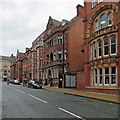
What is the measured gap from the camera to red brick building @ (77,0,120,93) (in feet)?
53.3

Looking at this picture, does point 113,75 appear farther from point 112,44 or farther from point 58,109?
point 58,109

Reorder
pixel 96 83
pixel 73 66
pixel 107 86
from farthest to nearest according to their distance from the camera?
1. pixel 73 66
2. pixel 96 83
3. pixel 107 86

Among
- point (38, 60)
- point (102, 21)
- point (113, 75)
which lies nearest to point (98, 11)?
point (102, 21)

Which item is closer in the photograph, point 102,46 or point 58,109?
point 58,109

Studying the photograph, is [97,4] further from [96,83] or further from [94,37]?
[96,83]

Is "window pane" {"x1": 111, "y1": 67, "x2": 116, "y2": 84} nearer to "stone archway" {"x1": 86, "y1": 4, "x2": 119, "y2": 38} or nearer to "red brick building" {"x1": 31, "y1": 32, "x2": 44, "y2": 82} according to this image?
"stone archway" {"x1": 86, "y1": 4, "x2": 119, "y2": 38}

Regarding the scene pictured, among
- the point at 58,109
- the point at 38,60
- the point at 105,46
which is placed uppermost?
the point at 105,46

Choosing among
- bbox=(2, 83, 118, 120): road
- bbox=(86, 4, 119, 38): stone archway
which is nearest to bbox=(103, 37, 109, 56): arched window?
bbox=(86, 4, 119, 38): stone archway

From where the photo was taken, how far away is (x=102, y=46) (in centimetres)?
1786

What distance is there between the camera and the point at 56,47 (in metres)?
31.3

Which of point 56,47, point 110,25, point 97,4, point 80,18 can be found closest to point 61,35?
point 56,47

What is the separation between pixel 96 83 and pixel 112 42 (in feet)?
19.0

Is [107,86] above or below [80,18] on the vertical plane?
below

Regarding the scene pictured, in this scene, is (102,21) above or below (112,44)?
above
